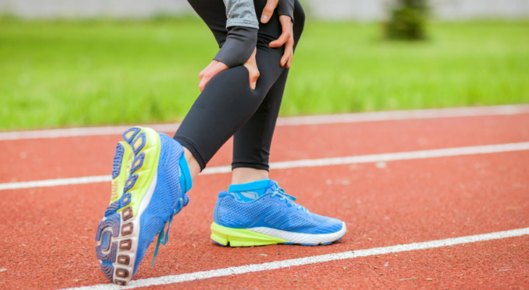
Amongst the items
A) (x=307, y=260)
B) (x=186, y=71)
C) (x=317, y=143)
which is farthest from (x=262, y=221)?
(x=186, y=71)

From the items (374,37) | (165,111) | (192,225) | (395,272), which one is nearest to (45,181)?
(192,225)

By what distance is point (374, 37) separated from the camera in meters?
18.1

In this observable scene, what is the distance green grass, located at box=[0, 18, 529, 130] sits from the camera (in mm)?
6363

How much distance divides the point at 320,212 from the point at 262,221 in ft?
2.27

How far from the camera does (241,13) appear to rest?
176 cm

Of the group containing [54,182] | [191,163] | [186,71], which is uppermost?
[191,163]

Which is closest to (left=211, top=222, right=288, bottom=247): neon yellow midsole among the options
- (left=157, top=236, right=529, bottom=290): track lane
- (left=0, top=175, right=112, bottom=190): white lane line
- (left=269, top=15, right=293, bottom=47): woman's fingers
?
(left=157, top=236, right=529, bottom=290): track lane

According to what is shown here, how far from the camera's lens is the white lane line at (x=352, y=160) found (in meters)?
3.30

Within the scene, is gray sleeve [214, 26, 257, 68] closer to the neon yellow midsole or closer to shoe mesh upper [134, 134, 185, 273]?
shoe mesh upper [134, 134, 185, 273]

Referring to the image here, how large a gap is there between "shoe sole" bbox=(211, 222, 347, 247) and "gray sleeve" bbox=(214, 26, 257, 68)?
713mm

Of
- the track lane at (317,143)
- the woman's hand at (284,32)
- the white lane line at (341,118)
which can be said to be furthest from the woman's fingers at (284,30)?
the white lane line at (341,118)

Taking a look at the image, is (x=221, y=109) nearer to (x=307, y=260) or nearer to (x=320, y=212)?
(x=307, y=260)

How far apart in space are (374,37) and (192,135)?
17.3m

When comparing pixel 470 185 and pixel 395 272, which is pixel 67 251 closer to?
pixel 395 272
